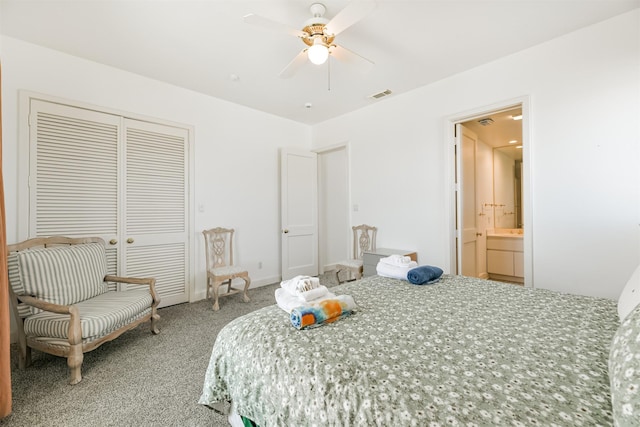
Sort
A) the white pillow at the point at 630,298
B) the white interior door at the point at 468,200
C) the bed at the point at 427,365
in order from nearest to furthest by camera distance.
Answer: the bed at the point at 427,365
the white pillow at the point at 630,298
the white interior door at the point at 468,200

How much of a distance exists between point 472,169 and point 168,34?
3.96 meters

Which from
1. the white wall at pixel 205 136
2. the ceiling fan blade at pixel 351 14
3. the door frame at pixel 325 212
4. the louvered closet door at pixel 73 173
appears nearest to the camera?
the ceiling fan blade at pixel 351 14

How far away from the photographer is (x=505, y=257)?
4.40 m

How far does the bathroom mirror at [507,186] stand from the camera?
4.95 metres

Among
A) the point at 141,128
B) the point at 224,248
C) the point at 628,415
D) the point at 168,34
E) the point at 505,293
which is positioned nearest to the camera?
the point at 628,415

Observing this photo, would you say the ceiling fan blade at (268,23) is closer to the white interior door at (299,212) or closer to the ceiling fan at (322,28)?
the ceiling fan at (322,28)

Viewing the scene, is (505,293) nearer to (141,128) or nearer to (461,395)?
(461,395)

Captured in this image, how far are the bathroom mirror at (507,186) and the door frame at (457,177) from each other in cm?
203

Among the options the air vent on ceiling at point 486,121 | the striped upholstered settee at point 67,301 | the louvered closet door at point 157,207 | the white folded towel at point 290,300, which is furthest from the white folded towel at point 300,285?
the air vent on ceiling at point 486,121

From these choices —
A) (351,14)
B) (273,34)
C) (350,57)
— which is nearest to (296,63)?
(273,34)

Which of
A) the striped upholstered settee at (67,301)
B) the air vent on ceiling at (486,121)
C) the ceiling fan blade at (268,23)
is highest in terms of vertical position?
the ceiling fan blade at (268,23)

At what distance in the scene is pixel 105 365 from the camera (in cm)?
214

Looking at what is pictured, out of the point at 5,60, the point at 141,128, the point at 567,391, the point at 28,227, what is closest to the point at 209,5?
the point at 141,128

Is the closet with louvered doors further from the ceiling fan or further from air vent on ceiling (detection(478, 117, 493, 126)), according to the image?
air vent on ceiling (detection(478, 117, 493, 126))
